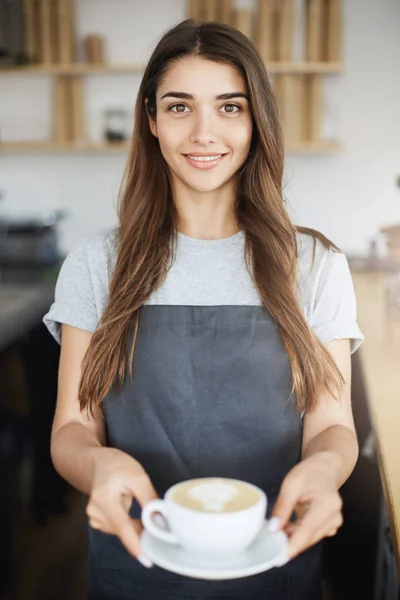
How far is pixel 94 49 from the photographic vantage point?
375 centimetres

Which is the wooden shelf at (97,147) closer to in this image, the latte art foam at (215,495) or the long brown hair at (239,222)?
the long brown hair at (239,222)

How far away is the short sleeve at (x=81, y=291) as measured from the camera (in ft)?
4.42

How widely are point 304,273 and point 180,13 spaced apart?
9.18 feet

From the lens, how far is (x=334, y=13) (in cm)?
364

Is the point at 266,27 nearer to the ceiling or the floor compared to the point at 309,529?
nearer to the ceiling

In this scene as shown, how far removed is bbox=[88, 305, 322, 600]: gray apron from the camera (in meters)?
1.32

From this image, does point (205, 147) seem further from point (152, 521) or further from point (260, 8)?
point (260, 8)

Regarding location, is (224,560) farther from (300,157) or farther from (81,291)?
(300,157)

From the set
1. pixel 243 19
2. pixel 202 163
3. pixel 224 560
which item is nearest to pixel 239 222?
pixel 202 163

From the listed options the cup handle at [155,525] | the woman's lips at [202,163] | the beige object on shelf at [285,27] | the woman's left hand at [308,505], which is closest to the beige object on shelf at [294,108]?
the beige object on shelf at [285,27]

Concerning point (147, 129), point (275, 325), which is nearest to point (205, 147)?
point (147, 129)

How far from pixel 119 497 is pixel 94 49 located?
10.4ft

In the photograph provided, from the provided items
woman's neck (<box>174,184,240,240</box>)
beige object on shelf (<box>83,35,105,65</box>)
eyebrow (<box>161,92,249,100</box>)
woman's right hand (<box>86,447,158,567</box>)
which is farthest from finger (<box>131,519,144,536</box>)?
beige object on shelf (<box>83,35,105,65</box>)

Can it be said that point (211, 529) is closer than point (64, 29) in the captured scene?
Yes
